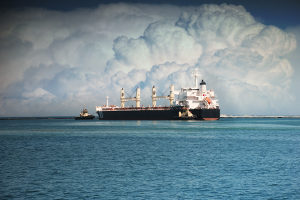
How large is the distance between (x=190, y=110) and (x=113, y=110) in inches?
1888

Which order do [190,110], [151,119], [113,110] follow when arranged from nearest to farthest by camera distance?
[190,110] → [151,119] → [113,110]

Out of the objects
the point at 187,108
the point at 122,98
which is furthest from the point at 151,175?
the point at 122,98

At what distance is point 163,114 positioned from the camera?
150m

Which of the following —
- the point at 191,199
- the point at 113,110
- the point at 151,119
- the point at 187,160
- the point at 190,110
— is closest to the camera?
the point at 191,199

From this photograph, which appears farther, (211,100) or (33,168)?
(211,100)

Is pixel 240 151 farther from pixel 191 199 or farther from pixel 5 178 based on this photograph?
pixel 5 178

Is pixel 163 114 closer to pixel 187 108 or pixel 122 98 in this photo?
pixel 187 108

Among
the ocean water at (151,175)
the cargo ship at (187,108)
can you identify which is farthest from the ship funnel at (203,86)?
the ocean water at (151,175)

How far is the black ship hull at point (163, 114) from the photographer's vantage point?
460ft

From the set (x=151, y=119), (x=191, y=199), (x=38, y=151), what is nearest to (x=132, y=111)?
(x=151, y=119)

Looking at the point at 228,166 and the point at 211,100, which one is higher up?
the point at 211,100

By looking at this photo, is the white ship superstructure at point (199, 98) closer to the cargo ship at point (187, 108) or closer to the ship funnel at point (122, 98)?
the cargo ship at point (187, 108)

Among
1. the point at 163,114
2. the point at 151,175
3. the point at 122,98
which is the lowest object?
the point at 151,175

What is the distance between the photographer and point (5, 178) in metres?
26.4
